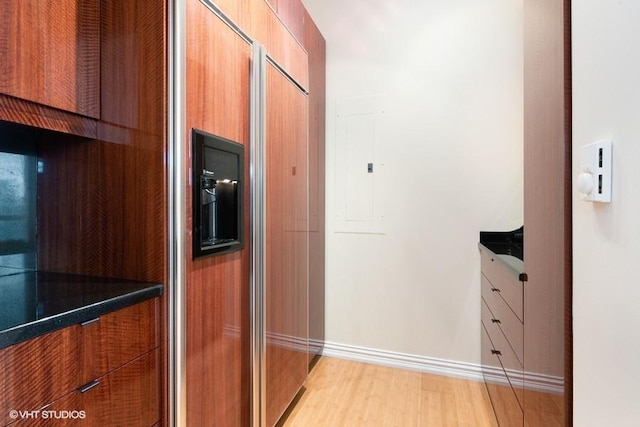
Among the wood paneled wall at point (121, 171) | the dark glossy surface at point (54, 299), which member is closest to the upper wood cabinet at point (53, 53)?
the wood paneled wall at point (121, 171)

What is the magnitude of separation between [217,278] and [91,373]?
0.47 metres

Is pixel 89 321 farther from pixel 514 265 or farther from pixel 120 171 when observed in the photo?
pixel 514 265

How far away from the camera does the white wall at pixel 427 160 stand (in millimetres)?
2275

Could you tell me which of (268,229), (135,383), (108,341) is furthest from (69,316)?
(268,229)

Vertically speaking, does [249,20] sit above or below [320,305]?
above

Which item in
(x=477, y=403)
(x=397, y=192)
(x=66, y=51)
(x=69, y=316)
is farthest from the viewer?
(x=397, y=192)

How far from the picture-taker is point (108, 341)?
852 mm

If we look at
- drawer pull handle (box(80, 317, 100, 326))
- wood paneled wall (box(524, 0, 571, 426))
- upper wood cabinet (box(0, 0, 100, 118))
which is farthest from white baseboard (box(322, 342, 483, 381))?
upper wood cabinet (box(0, 0, 100, 118))

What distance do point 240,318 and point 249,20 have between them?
127cm

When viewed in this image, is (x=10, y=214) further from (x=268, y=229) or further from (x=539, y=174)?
(x=539, y=174)

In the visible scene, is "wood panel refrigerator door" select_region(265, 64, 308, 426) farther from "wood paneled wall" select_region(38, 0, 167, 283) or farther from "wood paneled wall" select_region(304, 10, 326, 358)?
"wood paneled wall" select_region(38, 0, 167, 283)

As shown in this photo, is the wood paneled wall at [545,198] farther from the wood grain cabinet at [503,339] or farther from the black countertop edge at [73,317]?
the black countertop edge at [73,317]
